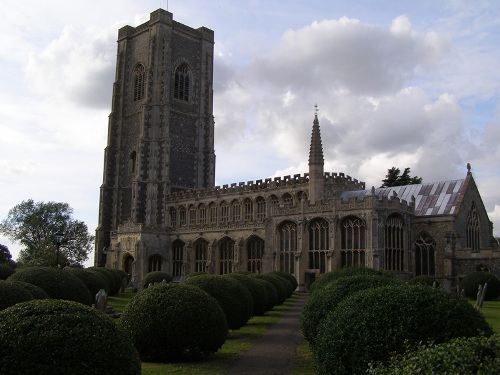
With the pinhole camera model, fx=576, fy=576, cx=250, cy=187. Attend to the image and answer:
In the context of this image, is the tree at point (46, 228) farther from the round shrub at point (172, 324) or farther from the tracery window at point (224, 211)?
the round shrub at point (172, 324)

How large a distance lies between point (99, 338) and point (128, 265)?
50909 millimetres

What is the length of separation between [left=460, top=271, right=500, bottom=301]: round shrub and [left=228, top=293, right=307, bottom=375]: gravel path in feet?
55.8

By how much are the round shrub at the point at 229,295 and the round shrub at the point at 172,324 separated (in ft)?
10.5

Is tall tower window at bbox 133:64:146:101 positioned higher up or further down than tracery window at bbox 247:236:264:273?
higher up

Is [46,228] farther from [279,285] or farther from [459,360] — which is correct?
[459,360]

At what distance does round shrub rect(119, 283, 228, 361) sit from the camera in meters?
13.1

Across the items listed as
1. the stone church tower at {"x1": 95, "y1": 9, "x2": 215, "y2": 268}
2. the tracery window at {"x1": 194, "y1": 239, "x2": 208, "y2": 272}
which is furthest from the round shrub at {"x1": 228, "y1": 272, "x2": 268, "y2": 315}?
the stone church tower at {"x1": 95, "y1": 9, "x2": 215, "y2": 268}

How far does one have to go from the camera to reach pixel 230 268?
51375mm

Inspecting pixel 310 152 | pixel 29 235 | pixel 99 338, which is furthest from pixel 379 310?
pixel 29 235

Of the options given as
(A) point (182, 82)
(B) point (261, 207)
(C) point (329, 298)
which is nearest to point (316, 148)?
(B) point (261, 207)

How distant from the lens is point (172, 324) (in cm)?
1304

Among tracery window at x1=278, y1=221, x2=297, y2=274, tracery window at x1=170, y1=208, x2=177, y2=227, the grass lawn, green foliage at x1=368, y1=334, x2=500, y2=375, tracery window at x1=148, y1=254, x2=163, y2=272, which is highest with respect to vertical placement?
tracery window at x1=170, y1=208, x2=177, y2=227

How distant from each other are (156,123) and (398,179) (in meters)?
29.1

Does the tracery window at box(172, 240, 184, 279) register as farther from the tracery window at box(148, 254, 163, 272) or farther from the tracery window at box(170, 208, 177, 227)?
the tracery window at box(170, 208, 177, 227)
